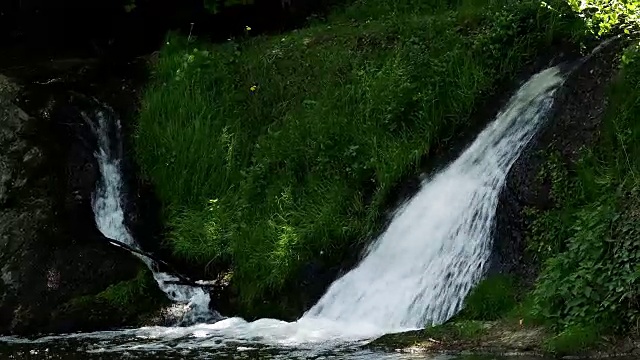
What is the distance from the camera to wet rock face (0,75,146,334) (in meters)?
8.59

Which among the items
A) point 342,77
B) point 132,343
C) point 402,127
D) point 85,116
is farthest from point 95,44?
point 132,343

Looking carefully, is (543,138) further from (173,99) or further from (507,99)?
(173,99)

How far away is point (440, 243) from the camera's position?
24.8ft

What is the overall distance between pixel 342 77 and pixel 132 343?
4594 millimetres

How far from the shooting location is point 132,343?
23.6 ft

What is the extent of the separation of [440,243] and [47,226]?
4.48 metres

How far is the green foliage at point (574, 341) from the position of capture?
5520 mm

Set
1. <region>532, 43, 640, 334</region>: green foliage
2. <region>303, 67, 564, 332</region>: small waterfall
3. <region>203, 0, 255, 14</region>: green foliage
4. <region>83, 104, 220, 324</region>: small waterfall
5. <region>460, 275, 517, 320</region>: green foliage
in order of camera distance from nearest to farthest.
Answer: <region>532, 43, 640, 334</region>: green foliage → <region>460, 275, 517, 320</region>: green foliage → <region>303, 67, 564, 332</region>: small waterfall → <region>83, 104, 220, 324</region>: small waterfall → <region>203, 0, 255, 14</region>: green foliage

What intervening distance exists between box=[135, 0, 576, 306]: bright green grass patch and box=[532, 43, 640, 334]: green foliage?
196 cm

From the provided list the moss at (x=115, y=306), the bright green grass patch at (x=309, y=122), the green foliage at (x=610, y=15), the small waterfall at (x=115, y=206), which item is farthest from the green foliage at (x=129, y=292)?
the green foliage at (x=610, y=15)

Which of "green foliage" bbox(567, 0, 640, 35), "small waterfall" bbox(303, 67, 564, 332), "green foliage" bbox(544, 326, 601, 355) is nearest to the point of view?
"green foliage" bbox(544, 326, 601, 355)

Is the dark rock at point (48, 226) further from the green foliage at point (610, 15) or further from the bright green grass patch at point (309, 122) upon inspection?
the green foliage at point (610, 15)

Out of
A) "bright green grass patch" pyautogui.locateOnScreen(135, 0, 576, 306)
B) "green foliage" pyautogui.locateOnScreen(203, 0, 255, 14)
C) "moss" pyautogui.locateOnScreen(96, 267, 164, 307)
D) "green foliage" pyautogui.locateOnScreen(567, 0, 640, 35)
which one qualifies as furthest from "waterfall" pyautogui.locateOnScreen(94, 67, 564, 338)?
"green foliage" pyautogui.locateOnScreen(203, 0, 255, 14)

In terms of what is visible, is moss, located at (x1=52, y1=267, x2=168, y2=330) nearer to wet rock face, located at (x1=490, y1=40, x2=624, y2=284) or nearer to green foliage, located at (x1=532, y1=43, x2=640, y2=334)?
wet rock face, located at (x1=490, y1=40, x2=624, y2=284)
